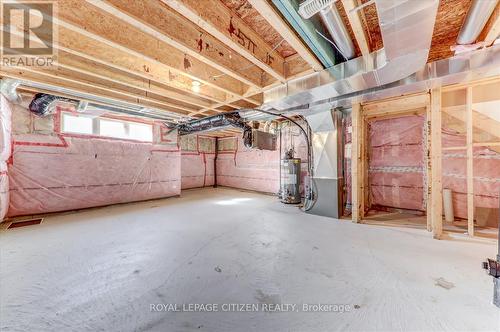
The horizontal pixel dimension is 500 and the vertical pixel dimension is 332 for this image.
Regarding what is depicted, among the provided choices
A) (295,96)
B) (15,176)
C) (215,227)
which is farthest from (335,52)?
(15,176)

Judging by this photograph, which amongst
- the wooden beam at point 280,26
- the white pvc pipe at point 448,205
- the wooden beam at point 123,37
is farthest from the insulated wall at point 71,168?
the white pvc pipe at point 448,205

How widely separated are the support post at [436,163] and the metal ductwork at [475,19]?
2.85ft

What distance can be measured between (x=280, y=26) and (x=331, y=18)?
0.42 metres

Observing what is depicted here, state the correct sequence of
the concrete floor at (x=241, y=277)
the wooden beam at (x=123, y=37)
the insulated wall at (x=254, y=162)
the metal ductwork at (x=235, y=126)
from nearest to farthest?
the concrete floor at (x=241, y=277)
the wooden beam at (x=123, y=37)
the metal ductwork at (x=235, y=126)
the insulated wall at (x=254, y=162)

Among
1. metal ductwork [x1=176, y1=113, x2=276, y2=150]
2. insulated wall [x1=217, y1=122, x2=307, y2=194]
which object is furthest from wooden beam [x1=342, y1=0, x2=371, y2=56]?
insulated wall [x1=217, y1=122, x2=307, y2=194]

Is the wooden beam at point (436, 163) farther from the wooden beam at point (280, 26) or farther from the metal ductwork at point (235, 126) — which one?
the metal ductwork at point (235, 126)

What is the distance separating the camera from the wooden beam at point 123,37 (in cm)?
166

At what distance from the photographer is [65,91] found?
10.1 ft

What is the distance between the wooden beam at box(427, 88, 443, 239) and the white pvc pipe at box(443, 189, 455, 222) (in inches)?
42.3

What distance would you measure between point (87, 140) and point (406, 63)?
225 inches

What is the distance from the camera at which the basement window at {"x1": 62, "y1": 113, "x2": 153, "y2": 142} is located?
4.11 metres

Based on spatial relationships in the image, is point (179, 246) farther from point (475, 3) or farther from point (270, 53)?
point (475, 3)

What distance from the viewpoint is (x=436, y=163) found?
2.59m

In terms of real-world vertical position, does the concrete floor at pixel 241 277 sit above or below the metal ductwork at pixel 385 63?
below
